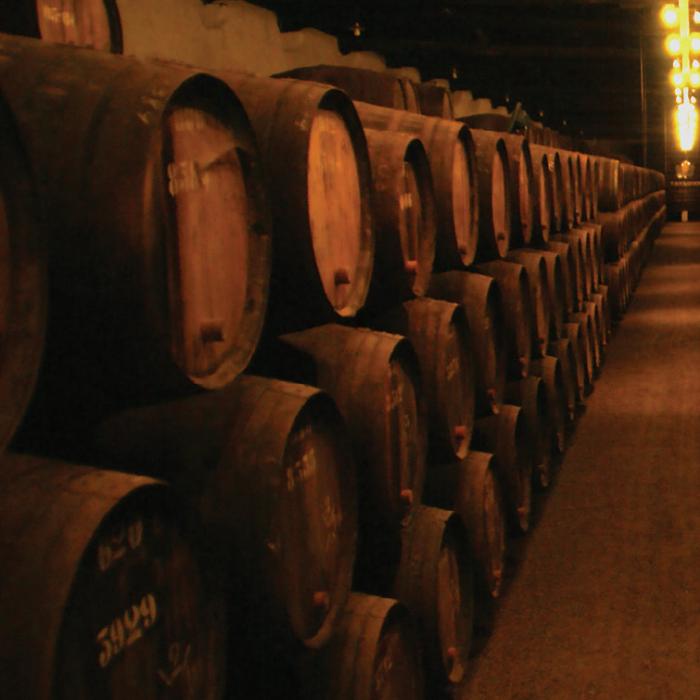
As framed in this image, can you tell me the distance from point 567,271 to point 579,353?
3.45 feet

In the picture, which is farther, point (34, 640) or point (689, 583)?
point (689, 583)

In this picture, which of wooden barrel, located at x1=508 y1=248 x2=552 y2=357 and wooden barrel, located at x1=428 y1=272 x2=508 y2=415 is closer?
wooden barrel, located at x1=428 y1=272 x2=508 y2=415

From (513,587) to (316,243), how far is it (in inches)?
95.9

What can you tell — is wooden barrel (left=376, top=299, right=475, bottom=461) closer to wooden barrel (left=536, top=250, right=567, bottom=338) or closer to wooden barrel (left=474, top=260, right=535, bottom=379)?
wooden barrel (left=474, top=260, right=535, bottom=379)

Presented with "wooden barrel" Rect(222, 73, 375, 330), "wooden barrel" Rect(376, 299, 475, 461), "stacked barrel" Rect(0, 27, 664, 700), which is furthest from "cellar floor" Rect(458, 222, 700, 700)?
"wooden barrel" Rect(222, 73, 375, 330)

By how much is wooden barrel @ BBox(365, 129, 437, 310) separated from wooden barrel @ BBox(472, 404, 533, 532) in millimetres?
1242

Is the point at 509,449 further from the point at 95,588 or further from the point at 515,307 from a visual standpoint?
the point at 95,588

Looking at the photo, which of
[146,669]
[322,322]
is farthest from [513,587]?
[146,669]

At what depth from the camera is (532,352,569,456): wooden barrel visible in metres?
5.57

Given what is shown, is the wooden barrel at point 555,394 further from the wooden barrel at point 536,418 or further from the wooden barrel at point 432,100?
the wooden barrel at point 432,100

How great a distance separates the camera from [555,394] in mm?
5789

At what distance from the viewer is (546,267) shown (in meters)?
5.42

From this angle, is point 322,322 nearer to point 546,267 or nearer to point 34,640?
point 34,640

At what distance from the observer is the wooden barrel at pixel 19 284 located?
130 cm
